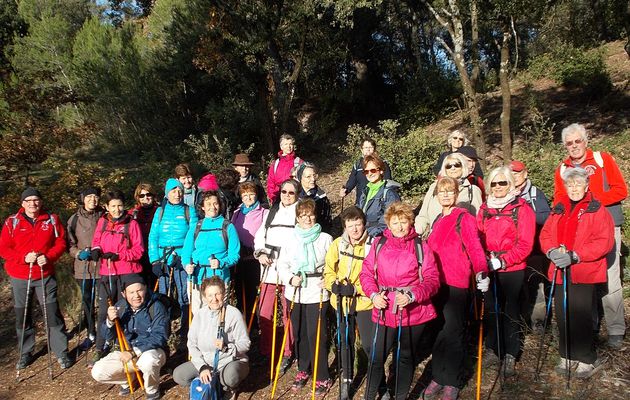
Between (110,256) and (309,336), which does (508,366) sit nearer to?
(309,336)

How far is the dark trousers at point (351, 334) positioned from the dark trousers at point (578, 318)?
1.71m

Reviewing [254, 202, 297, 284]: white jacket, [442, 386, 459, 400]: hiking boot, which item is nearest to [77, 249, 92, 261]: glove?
[254, 202, 297, 284]: white jacket

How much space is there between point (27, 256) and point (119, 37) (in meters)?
16.9

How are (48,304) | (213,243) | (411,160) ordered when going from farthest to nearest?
(411,160), (48,304), (213,243)

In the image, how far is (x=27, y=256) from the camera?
17.3 feet

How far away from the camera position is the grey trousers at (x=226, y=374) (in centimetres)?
417

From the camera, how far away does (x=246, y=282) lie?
5.67 m

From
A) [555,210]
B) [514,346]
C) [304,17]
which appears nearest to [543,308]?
[514,346]

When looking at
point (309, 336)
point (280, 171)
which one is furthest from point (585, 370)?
point (280, 171)

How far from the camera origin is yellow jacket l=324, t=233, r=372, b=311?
157 inches

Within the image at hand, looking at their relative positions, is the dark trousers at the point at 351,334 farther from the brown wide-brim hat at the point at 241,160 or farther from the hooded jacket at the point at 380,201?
the brown wide-brim hat at the point at 241,160

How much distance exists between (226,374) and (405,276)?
1.99 metres

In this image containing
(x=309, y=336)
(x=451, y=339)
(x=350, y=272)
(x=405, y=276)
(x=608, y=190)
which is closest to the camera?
(x=405, y=276)

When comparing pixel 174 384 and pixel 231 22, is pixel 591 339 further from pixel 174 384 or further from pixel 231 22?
pixel 231 22
